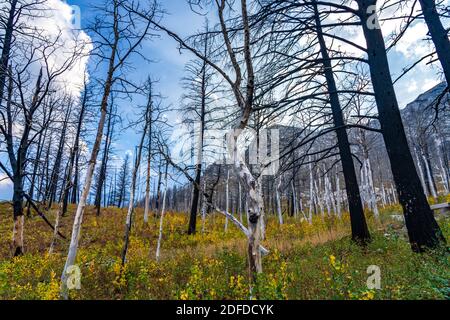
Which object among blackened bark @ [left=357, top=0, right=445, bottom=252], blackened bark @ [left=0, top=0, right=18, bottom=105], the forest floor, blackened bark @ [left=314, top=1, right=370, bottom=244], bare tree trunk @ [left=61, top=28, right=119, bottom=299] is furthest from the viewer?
blackened bark @ [left=314, top=1, right=370, bottom=244]

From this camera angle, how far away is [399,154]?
4477mm

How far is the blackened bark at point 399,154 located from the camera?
4164 millimetres

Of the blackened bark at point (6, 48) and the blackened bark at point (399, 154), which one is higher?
the blackened bark at point (6, 48)

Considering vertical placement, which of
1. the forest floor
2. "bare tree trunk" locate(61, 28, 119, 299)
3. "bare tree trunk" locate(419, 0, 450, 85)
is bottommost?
the forest floor

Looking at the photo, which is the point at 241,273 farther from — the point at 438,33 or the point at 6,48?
the point at 6,48

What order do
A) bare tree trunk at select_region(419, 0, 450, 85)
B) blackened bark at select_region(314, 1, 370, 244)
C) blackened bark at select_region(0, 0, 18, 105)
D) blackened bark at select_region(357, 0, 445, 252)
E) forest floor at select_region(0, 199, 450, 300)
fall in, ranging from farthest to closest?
1. blackened bark at select_region(314, 1, 370, 244)
2. blackened bark at select_region(0, 0, 18, 105)
3. bare tree trunk at select_region(419, 0, 450, 85)
4. blackened bark at select_region(357, 0, 445, 252)
5. forest floor at select_region(0, 199, 450, 300)

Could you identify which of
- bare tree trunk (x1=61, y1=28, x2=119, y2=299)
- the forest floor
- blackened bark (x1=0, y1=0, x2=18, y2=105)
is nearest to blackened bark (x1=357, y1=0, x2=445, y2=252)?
the forest floor

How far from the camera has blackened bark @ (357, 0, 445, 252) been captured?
4164 mm

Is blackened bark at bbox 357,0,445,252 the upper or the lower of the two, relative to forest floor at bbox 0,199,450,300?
upper

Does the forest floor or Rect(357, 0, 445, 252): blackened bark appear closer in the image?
the forest floor

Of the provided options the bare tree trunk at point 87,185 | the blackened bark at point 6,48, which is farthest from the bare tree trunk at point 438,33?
the blackened bark at point 6,48

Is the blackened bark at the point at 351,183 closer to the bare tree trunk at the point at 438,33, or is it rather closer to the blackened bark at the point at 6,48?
the bare tree trunk at the point at 438,33

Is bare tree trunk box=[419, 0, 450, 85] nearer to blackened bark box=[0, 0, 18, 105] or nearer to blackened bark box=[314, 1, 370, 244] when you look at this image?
blackened bark box=[314, 1, 370, 244]
